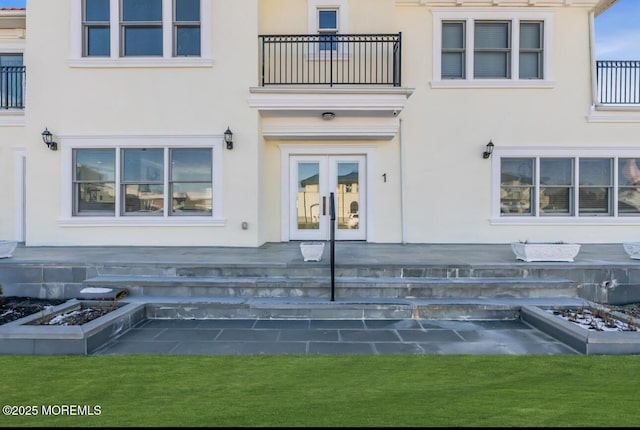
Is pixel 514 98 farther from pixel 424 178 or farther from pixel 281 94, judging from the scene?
pixel 281 94

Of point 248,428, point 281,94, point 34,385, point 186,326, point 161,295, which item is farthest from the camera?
point 281,94

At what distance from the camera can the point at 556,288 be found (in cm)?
629

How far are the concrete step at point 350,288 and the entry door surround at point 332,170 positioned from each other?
397cm

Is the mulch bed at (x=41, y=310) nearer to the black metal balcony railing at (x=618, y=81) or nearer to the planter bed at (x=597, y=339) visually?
the planter bed at (x=597, y=339)

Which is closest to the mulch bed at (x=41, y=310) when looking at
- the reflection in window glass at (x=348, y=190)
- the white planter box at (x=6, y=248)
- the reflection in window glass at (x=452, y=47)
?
the white planter box at (x=6, y=248)

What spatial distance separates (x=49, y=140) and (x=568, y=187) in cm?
1361

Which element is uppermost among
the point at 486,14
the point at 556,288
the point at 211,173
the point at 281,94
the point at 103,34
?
the point at 486,14

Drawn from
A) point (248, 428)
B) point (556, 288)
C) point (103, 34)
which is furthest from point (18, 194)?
point (556, 288)

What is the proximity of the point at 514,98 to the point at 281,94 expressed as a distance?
6338mm

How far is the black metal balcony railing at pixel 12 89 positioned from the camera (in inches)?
411

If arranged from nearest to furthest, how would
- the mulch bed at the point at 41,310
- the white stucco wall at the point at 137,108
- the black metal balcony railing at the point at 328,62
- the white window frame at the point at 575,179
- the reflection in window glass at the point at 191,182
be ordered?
the mulch bed at the point at 41,310, the white stucco wall at the point at 137,108, the reflection in window glass at the point at 191,182, the black metal balcony railing at the point at 328,62, the white window frame at the point at 575,179

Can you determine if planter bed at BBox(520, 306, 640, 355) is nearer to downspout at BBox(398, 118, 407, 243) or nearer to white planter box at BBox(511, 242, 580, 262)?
white planter box at BBox(511, 242, 580, 262)

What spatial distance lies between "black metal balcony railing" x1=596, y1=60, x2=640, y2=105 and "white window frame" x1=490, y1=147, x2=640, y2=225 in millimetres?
1438

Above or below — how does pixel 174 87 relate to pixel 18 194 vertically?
above
